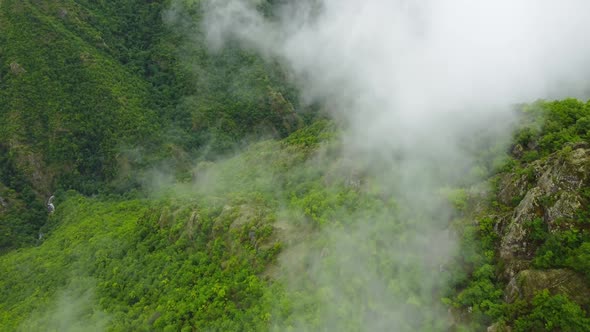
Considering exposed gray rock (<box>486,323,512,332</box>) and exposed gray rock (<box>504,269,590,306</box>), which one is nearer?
exposed gray rock (<box>504,269,590,306</box>)

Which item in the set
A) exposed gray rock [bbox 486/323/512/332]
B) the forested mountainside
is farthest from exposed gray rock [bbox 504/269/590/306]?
exposed gray rock [bbox 486/323/512/332]

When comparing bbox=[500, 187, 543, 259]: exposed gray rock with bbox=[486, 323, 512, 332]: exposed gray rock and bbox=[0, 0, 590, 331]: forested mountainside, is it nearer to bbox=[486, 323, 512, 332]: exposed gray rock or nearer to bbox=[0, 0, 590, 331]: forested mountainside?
bbox=[0, 0, 590, 331]: forested mountainside

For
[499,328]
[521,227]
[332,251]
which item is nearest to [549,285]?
[499,328]

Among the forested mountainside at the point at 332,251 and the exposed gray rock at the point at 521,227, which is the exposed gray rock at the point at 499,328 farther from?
the exposed gray rock at the point at 521,227

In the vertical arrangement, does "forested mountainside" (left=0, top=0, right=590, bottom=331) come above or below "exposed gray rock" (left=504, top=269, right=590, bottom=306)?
above

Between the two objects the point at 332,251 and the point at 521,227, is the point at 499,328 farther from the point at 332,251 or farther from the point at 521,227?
the point at 332,251

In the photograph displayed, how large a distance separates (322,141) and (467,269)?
2706 inches

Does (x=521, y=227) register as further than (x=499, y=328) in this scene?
Yes

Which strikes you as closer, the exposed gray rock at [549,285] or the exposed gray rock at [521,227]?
the exposed gray rock at [549,285]

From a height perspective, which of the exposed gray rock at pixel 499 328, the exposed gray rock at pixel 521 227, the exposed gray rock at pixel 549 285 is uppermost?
the exposed gray rock at pixel 521 227

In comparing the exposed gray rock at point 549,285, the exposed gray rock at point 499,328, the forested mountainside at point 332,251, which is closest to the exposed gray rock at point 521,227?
the forested mountainside at point 332,251

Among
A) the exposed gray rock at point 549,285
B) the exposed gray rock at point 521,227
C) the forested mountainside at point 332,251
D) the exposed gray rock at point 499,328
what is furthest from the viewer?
the exposed gray rock at point 521,227

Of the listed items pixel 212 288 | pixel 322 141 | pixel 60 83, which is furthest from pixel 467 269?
pixel 60 83

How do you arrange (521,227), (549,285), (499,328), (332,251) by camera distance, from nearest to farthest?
(549,285) → (499,328) → (521,227) → (332,251)
